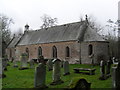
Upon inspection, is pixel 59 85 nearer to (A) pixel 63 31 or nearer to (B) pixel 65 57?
(B) pixel 65 57

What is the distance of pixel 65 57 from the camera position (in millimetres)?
30953

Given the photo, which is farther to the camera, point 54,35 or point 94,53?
point 54,35

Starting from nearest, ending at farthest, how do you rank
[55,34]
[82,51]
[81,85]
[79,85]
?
[79,85], [81,85], [82,51], [55,34]

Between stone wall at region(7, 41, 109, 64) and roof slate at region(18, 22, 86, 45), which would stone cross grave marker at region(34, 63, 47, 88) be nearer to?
stone wall at region(7, 41, 109, 64)

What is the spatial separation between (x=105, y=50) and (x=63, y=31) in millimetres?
8724

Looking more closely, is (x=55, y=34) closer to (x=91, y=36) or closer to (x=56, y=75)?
(x=91, y=36)

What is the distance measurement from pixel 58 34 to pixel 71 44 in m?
4.77

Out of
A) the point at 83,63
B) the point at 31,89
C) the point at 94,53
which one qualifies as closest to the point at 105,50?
the point at 94,53

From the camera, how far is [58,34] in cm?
3378

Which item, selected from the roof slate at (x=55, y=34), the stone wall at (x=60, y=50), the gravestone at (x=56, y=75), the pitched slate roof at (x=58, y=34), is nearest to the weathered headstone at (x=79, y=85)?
the gravestone at (x=56, y=75)

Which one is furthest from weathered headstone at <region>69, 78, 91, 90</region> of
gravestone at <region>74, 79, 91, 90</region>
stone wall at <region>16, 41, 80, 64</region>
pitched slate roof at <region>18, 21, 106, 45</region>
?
pitched slate roof at <region>18, 21, 106, 45</region>

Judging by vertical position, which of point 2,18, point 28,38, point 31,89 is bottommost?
point 31,89

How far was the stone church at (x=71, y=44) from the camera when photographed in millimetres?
28203

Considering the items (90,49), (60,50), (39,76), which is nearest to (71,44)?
(60,50)
